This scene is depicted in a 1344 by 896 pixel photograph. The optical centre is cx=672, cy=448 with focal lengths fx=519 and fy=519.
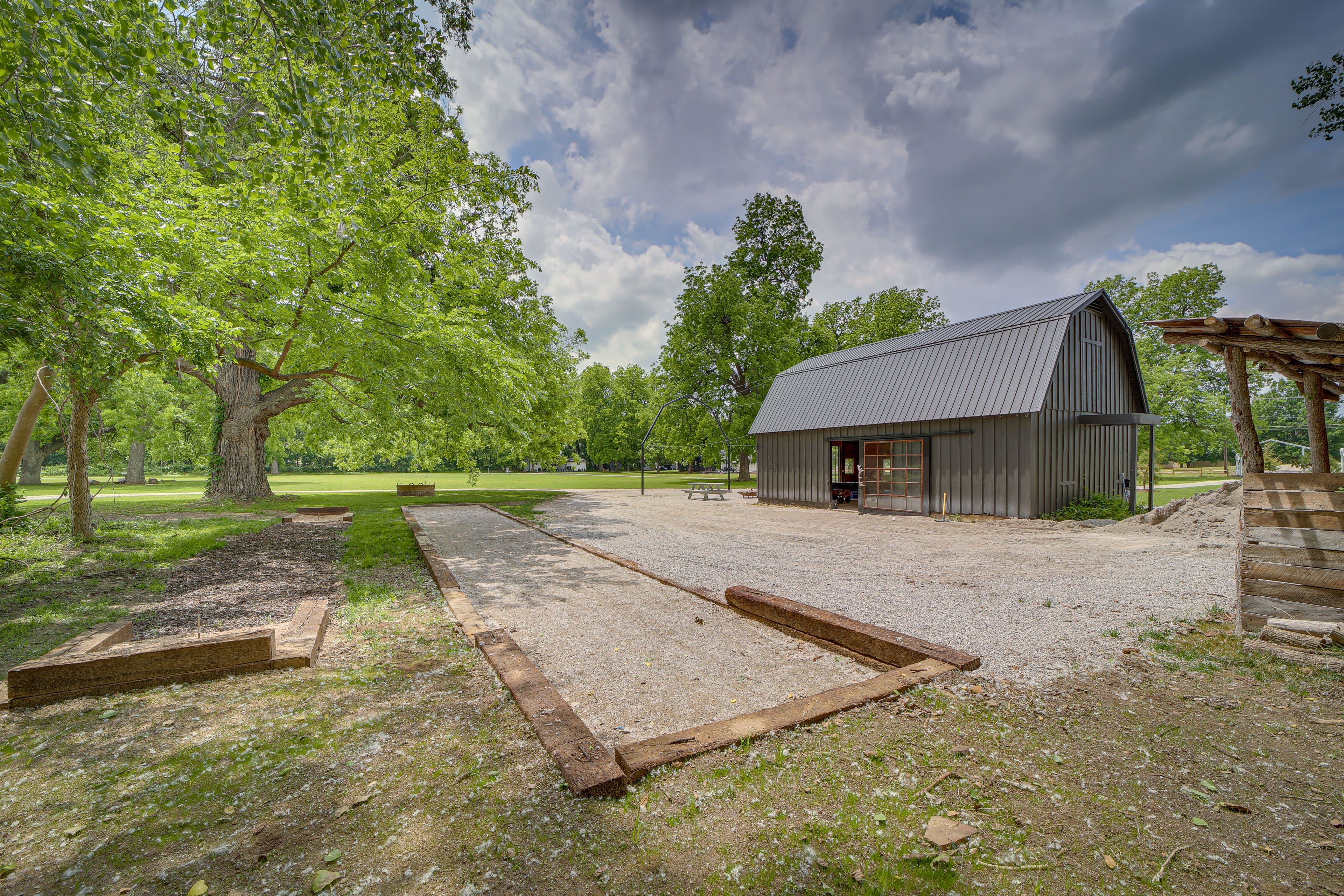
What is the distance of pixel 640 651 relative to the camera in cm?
424

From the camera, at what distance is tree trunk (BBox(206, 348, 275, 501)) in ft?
50.0

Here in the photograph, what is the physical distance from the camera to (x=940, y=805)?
221 centimetres

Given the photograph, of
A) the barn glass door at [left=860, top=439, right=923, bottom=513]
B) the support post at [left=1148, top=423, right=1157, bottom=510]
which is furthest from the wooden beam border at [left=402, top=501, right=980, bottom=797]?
the support post at [left=1148, top=423, right=1157, bottom=510]

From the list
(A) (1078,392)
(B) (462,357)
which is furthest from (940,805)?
(A) (1078,392)

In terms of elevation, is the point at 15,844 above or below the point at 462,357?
below

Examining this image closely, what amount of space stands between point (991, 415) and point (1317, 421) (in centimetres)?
794

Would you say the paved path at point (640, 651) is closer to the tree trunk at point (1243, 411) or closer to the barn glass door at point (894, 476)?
the tree trunk at point (1243, 411)

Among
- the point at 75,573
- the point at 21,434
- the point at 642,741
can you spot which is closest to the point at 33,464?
the point at 21,434

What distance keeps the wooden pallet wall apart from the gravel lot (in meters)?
0.82

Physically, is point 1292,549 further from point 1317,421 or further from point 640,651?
point 640,651

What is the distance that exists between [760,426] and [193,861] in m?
19.6

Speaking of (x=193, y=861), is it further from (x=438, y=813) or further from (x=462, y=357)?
(x=462, y=357)

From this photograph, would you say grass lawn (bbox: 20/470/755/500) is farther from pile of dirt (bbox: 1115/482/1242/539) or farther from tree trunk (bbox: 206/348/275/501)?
pile of dirt (bbox: 1115/482/1242/539)

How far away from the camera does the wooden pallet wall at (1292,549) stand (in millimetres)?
3957
